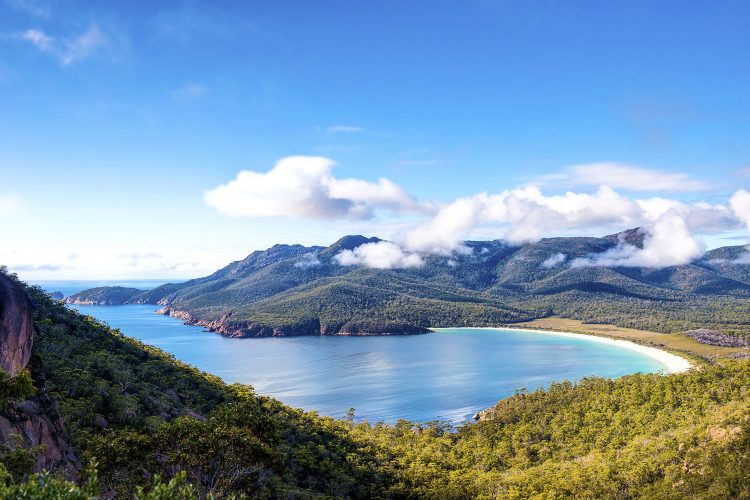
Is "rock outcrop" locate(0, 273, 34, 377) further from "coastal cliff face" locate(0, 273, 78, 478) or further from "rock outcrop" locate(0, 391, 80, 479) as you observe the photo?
"rock outcrop" locate(0, 391, 80, 479)

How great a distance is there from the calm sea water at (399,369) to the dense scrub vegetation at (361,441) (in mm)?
25790

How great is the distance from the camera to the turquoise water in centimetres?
10306

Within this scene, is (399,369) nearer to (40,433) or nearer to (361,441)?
(361,441)

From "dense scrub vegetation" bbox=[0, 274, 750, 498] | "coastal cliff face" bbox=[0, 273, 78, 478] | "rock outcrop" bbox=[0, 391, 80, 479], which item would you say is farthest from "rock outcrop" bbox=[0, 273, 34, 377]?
"rock outcrop" bbox=[0, 391, 80, 479]

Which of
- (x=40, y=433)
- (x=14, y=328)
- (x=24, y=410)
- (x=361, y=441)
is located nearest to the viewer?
(x=24, y=410)

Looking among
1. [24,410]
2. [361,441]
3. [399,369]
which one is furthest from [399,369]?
[24,410]

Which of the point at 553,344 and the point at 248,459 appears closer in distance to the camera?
the point at 248,459

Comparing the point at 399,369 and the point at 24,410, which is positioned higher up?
the point at 24,410

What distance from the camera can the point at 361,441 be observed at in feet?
195

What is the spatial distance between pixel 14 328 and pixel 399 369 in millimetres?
121856

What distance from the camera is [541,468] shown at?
52000 millimetres

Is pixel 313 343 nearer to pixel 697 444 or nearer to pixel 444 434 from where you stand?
pixel 444 434

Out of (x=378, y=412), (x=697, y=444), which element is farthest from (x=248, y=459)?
(x=378, y=412)

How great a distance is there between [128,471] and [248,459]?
5.18m
